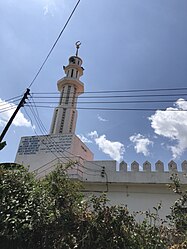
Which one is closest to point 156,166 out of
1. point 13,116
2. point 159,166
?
point 159,166

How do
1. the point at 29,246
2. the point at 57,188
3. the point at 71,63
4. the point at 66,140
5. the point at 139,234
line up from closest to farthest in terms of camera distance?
the point at 139,234
the point at 29,246
the point at 57,188
the point at 66,140
the point at 71,63

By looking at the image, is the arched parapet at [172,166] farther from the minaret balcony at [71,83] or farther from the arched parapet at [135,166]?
the minaret balcony at [71,83]

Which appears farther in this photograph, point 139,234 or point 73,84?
point 73,84

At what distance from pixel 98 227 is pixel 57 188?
121 cm

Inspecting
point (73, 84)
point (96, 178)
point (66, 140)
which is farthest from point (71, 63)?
point (96, 178)

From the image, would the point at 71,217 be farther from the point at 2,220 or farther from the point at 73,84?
the point at 73,84

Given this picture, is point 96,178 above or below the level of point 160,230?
above

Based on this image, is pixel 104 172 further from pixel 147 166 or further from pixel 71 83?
pixel 71 83

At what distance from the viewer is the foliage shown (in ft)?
12.2

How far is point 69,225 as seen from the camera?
400 centimetres

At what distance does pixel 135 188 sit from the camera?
9.24m

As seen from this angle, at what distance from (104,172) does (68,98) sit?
711cm

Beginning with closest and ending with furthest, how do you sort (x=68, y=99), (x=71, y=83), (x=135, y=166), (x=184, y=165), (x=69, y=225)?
(x=69, y=225) < (x=184, y=165) < (x=135, y=166) < (x=68, y=99) < (x=71, y=83)

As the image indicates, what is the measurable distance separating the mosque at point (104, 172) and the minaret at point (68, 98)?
5.87 ft
